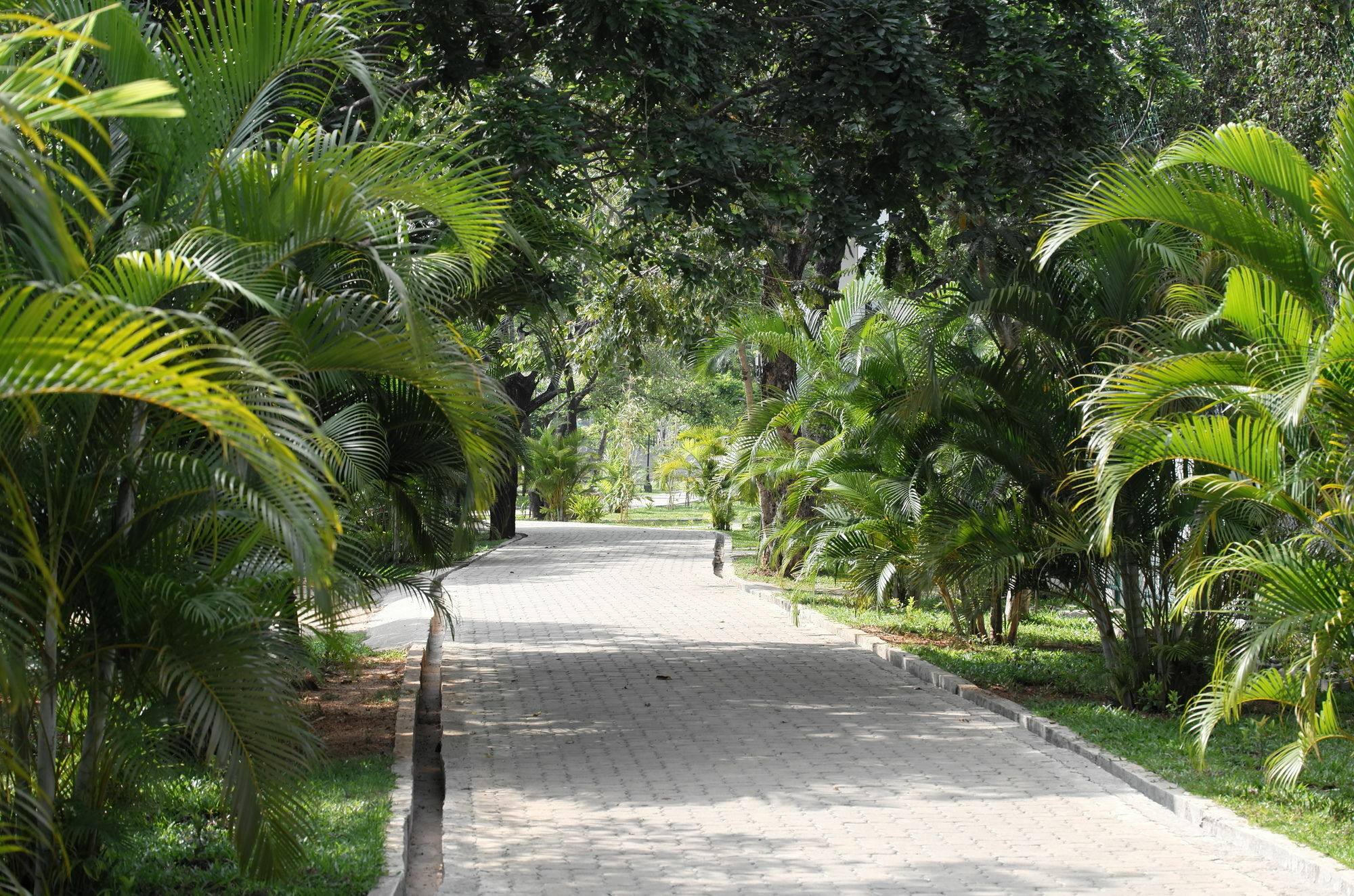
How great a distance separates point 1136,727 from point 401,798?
193 inches

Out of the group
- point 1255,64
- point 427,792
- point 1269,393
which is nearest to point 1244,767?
point 1269,393

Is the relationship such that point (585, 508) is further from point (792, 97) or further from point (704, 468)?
point (792, 97)

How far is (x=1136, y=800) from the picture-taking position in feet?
22.3

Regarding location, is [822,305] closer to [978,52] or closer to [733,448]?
[733,448]

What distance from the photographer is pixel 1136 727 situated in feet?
27.5

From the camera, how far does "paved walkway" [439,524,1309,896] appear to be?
5.55 meters

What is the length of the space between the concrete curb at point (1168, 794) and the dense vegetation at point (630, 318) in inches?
14.3

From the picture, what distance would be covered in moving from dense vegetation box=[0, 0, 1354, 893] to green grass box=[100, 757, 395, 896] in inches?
7.9

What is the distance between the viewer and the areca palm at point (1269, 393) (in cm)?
557

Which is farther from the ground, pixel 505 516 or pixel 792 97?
pixel 792 97

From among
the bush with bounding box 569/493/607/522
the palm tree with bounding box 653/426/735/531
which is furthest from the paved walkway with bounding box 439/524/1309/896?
the bush with bounding box 569/493/607/522

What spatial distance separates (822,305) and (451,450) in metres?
10.0

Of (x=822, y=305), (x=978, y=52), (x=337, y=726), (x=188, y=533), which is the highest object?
(x=978, y=52)

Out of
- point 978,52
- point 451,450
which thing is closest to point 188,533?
point 451,450
